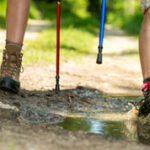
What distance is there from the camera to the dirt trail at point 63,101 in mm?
2229

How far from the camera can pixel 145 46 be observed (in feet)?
10.3

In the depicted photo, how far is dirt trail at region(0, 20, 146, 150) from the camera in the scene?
7.31 feet

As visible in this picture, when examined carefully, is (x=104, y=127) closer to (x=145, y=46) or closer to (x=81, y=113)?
(x=81, y=113)

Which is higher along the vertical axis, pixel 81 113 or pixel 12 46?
pixel 12 46

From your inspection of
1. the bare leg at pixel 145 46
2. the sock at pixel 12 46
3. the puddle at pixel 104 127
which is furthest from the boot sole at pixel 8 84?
the bare leg at pixel 145 46

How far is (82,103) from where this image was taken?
3637mm

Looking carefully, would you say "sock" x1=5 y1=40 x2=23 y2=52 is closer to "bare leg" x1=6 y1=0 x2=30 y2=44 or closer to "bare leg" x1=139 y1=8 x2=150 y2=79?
"bare leg" x1=6 y1=0 x2=30 y2=44

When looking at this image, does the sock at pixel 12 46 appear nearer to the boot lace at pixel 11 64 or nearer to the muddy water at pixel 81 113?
the boot lace at pixel 11 64

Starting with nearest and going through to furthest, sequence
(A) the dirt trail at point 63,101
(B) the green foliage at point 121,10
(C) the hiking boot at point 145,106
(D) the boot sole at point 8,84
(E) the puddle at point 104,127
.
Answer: (A) the dirt trail at point 63,101 < (E) the puddle at point 104,127 < (C) the hiking boot at point 145,106 < (D) the boot sole at point 8,84 < (B) the green foliage at point 121,10

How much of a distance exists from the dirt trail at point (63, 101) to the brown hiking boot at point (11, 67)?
0.27 ft

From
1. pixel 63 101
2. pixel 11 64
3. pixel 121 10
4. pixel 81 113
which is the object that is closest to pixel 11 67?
pixel 11 64

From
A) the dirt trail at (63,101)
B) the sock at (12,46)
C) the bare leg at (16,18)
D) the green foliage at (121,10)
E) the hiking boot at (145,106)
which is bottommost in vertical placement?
the dirt trail at (63,101)

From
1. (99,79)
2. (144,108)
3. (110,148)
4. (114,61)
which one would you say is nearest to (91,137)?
(110,148)

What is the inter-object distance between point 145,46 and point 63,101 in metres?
0.82
